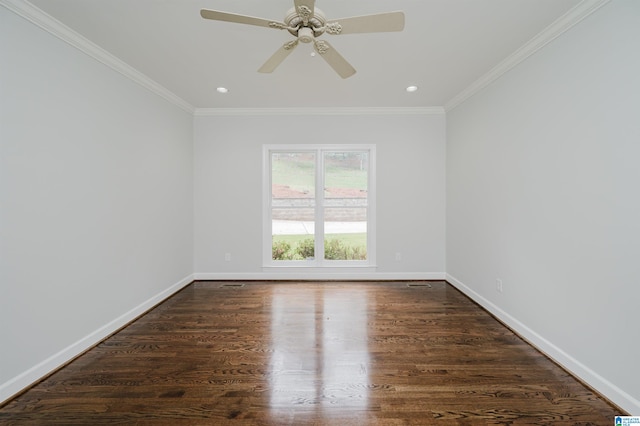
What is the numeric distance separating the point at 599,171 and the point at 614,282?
731 mm

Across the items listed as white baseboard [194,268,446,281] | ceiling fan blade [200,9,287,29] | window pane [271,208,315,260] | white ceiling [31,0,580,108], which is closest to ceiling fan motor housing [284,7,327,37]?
ceiling fan blade [200,9,287,29]

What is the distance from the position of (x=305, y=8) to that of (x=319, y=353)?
8.03 ft

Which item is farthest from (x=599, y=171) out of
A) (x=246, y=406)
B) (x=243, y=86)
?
(x=243, y=86)

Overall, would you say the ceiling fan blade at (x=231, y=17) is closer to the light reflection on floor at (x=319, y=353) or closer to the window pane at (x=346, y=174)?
the light reflection on floor at (x=319, y=353)

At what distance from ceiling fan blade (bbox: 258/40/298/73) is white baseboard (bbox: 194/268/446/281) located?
9.85 ft

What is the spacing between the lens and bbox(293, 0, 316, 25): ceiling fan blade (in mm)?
1519

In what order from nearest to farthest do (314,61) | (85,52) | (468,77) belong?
(85,52) → (314,61) → (468,77)

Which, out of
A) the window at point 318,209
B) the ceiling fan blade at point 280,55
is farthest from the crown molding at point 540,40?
the ceiling fan blade at point 280,55

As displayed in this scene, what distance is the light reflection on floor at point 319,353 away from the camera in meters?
1.79

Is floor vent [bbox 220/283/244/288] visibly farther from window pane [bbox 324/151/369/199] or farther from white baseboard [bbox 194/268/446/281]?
window pane [bbox 324/151/369/199]

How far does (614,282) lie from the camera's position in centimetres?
179

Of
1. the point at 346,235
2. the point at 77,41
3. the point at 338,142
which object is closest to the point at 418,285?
the point at 346,235

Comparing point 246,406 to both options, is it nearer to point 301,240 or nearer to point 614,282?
point 614,282

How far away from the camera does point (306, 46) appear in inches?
96.7
